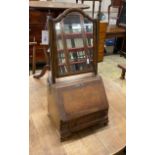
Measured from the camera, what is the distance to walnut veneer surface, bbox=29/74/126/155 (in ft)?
3.40

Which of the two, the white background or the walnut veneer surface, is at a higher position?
the white background

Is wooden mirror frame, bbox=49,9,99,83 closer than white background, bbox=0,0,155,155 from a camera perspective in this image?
No

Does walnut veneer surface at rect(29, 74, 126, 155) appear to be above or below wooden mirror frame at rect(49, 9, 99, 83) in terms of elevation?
below

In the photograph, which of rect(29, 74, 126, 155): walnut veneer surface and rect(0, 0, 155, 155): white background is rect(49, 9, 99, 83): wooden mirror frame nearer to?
rect(29, 74, 126, 155): walnut veneer surface

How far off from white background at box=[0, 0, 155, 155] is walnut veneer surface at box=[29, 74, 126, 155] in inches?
19.1

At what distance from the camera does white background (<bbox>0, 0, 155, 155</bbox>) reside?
441 millimetres

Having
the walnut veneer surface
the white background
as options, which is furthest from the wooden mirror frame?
the white background
